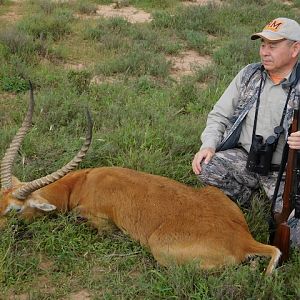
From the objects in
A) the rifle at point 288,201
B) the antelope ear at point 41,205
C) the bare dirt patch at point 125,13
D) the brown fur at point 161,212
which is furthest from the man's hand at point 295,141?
the bare dirt patch at point 125,13

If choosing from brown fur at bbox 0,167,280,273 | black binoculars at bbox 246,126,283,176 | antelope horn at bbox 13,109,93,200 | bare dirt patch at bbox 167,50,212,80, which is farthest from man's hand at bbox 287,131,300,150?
bare dirt patch at bbox 167,50,212,80

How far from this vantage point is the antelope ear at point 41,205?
197 inches

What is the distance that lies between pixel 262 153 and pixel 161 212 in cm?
110

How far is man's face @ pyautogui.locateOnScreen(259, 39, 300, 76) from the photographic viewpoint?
16.6ft

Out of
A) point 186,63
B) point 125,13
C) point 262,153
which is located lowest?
point 186,63

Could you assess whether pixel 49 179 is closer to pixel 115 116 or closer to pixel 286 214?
pixel 286 214

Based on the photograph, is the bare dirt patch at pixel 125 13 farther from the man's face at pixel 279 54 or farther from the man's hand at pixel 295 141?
the man's hand at pixel 295 141

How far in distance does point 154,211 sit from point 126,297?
0.80m

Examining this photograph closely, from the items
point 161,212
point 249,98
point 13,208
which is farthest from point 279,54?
point 13,208

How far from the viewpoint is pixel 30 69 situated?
336 inches

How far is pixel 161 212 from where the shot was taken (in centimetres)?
471

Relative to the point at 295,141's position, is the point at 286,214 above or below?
below

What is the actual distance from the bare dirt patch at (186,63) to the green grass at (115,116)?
0.51 ft

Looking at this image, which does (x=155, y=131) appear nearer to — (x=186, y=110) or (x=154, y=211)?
(x=186, y=110)
